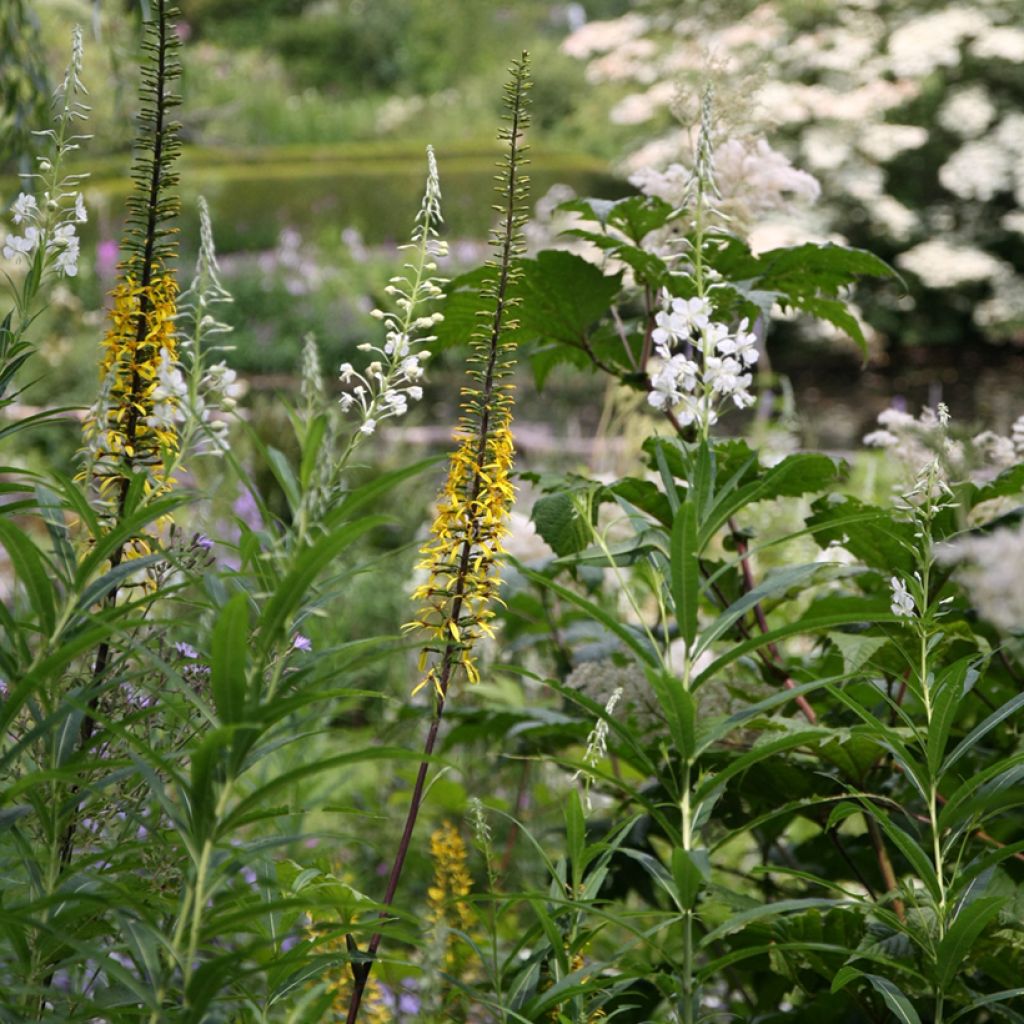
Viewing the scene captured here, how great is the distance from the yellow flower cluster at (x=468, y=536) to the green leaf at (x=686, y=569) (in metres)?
0.17

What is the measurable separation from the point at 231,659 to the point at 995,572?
2.61 feet

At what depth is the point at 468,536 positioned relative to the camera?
1051 millimetres

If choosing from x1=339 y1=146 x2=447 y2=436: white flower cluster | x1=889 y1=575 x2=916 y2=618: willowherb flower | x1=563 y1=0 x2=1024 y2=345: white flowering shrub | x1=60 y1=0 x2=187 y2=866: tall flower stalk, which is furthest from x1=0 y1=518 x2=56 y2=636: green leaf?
x1=563 y1=0 x2=1024 y2=345: white flowering shrub

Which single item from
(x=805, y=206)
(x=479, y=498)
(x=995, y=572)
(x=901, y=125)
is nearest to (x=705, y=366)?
(x=479, y=498)

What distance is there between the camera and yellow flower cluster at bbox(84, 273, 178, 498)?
107cm

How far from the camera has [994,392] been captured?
9.17 metres

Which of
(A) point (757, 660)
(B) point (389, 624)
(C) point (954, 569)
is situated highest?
(C) point (954, 569)

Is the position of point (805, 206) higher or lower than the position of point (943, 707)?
lower

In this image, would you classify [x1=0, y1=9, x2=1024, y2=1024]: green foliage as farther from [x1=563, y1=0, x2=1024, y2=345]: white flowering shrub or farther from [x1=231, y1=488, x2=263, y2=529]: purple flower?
[x1=563, y1=0, x2=1024, y2=345]: white flowering shrub

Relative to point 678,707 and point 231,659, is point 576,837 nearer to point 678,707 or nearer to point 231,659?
point 678,707

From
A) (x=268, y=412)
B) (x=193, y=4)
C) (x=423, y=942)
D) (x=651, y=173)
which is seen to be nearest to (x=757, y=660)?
(x=651, y=173)

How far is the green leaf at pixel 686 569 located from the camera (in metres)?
0.92

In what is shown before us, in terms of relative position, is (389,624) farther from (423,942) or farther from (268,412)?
(423,942)

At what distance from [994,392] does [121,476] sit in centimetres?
904
